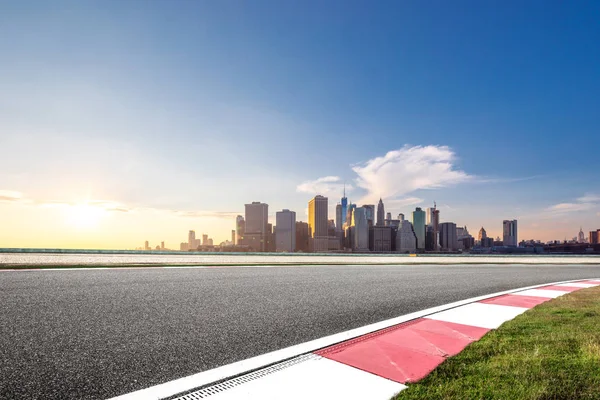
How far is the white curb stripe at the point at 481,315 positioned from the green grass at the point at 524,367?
381 mm

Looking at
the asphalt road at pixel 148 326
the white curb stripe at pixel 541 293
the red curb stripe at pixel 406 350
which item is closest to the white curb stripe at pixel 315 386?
the red curb stripe at pixel 406 350

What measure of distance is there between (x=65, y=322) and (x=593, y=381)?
20.9ft

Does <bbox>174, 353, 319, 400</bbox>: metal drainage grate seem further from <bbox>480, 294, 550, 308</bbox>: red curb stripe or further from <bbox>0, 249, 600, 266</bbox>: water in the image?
<bbox>0, 249, 600, 266</bbox>: water

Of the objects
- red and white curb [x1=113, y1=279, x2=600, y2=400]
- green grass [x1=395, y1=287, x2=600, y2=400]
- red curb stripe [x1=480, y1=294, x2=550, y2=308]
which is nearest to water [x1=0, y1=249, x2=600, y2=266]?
red curb stripe [x1=480, y1=294, x2=550, y2=308]

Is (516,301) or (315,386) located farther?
(516,301)

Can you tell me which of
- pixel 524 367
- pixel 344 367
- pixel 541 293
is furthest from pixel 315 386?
pixel 541 293

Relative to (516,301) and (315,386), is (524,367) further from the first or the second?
(516,301)

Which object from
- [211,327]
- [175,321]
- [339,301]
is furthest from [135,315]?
[339,301]

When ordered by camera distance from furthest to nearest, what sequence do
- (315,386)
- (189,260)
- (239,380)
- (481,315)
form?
(189,260)
(481,315)
(239,380)
(315,386)

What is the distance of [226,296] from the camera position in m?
7.92

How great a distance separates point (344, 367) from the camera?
11.3ft

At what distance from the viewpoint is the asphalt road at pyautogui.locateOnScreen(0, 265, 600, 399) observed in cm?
325

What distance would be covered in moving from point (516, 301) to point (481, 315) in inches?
93.4

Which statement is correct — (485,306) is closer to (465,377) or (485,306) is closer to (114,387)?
(465,377)
